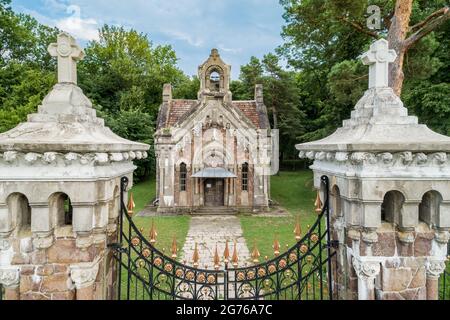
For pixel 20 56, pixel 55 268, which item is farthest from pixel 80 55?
pixel 20 56

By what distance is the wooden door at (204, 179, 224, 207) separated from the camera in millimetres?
18188

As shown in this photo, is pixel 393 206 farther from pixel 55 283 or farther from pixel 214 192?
pixel 214 192

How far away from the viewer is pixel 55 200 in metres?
2.69

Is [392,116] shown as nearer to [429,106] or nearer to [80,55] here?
[80,55]

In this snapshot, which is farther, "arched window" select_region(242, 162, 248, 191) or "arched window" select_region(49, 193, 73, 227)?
"arched window" select_region(242, 162, 248, 191)

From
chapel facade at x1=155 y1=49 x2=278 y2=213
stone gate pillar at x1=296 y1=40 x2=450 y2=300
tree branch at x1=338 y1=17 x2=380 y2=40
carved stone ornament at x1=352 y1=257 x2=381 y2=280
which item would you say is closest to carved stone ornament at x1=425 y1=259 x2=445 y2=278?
stone gate pillar at x1=296 y1=40 x2=450 y2=300

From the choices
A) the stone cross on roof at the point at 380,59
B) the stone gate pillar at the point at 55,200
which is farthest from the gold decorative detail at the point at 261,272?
the stone cross on roof at the point at 380,59

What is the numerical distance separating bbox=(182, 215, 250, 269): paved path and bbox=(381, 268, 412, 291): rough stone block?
6019 millimetres

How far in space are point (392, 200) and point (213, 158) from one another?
15.0 meters

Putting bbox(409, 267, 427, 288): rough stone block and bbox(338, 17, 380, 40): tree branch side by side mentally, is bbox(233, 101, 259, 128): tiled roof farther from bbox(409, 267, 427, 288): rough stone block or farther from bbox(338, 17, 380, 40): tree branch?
bbox(409, 267, 427, 288): rough stone block

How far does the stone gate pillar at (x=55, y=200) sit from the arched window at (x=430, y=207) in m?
3.02

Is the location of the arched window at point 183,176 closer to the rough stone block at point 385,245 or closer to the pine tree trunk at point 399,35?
the pine tree trunk at point 399,35

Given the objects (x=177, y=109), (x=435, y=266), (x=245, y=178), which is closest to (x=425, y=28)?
(x=435, y=266)
